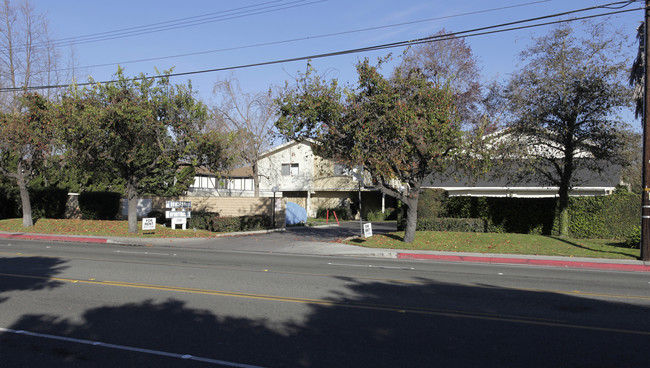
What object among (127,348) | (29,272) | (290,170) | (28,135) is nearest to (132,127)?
(28,135)

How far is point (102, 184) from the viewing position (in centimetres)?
3538

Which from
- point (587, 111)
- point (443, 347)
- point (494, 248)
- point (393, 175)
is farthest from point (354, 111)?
point (443, 347)

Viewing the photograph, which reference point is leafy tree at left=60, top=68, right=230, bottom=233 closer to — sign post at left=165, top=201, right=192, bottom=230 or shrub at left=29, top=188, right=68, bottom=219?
sign post at left=165, top=201, right=192, bottom=230

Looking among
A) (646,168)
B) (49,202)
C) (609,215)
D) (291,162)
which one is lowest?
(609,215)

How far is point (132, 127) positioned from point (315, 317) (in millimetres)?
17333

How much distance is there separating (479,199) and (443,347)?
20387mm

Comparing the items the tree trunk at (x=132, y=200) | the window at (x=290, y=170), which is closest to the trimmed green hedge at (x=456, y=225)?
the tree trunk at (x=132, y=200)

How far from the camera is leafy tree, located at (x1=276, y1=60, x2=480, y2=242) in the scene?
1822cm

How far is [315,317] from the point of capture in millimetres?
7637

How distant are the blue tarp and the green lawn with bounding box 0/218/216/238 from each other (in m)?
8.71

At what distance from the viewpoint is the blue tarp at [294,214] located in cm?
3375

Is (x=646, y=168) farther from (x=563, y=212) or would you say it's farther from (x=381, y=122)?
(x=381, y=122)

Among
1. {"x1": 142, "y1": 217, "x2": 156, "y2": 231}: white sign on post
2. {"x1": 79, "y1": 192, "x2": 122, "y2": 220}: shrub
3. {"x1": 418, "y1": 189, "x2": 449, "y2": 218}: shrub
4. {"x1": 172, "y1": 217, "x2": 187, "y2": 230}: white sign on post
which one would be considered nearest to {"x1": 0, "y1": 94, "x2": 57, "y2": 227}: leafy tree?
{"x1": 79, "y1": 192, "x2": 122, "y2": 220}: shrub

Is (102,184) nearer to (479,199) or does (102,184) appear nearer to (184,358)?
(479,199)
